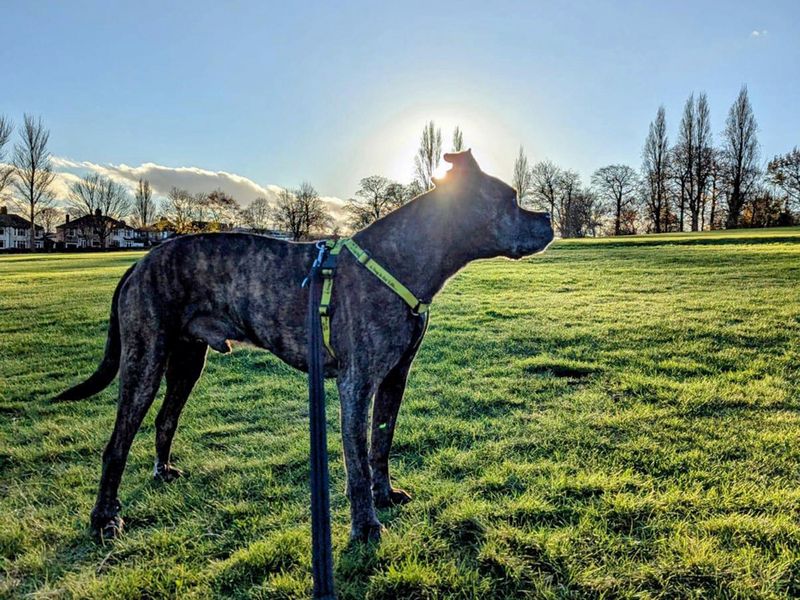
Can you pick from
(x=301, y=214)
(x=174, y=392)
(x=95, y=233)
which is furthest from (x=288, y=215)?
(x=174, y=392)

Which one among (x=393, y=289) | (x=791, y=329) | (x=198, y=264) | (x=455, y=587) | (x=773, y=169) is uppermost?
(x=773, y=169)

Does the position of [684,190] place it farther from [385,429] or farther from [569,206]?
[385,429]

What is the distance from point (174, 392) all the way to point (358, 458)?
205 cm

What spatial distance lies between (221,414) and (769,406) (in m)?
6.58

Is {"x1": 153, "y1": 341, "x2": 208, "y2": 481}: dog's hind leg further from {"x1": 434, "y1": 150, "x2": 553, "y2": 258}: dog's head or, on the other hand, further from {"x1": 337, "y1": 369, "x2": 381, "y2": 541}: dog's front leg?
{"x1": 434, "y1": 150, "x2": 553, "y2": 258}: dog's head

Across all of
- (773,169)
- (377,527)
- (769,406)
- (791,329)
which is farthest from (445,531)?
(773,169)

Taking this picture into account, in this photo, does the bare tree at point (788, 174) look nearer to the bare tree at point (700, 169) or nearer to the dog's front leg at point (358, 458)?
the bare tree at point (700, 169)

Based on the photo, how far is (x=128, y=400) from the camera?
11.9 feet

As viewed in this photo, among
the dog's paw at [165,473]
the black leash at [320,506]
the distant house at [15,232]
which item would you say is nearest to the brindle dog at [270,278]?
the dog's paw at [165,473]

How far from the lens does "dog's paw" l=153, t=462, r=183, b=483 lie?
4.33 metres

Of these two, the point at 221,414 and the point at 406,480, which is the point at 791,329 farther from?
the point at 221,414

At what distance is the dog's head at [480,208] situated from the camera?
11.9 ft

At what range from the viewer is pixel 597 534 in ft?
10.6

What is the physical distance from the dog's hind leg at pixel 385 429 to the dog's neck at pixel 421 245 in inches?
27.5
